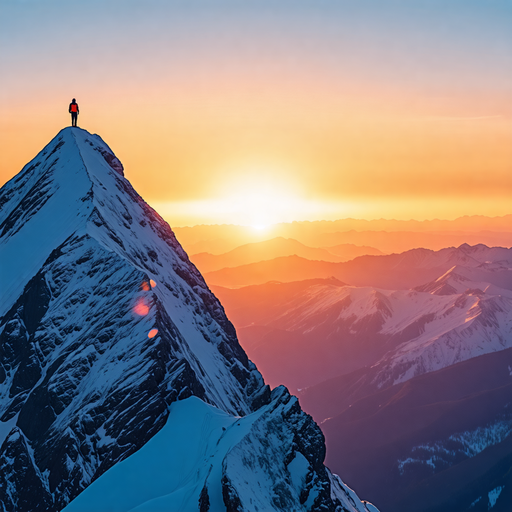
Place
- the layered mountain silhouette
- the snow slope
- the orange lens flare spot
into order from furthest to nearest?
the orange lens flare spot → the layered mountain silhouette → the snow slope

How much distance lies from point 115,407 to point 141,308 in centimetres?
1629

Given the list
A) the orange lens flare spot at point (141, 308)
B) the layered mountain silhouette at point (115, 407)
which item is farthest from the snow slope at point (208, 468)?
the orange lens flare spot at point (141, 308)

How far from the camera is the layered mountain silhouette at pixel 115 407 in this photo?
90.3 meters

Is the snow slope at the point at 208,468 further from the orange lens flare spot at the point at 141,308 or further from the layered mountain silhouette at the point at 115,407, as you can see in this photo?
the orange lens flare spot at the point at 141,308

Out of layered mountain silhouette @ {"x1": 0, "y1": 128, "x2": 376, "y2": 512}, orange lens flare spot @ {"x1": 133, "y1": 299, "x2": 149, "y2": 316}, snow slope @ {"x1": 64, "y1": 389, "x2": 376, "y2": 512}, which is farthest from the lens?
orange lens flare spot @ {"x1": 133, "y1": 299, "x2": 149, "y2": 316}

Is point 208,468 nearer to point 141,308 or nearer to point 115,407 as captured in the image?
point 115,407

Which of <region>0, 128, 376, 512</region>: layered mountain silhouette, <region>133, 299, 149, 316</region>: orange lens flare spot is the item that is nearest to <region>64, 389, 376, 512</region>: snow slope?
<region>0, 128, 376, 512</region>: layered mountain silhouette

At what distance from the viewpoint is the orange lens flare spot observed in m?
108

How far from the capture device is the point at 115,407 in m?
98.9

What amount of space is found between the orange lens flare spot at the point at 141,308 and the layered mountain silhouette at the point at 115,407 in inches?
6.0

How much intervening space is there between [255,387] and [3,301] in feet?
184

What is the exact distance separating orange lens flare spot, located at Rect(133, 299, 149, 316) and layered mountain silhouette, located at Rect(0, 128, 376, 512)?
0.15 meters

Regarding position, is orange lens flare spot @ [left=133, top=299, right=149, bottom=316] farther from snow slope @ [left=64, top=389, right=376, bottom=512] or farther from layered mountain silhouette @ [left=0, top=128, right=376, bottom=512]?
snow slope @ [left=64, top=389, right=376, bottom=512]

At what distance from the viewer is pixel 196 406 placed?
102938mm
